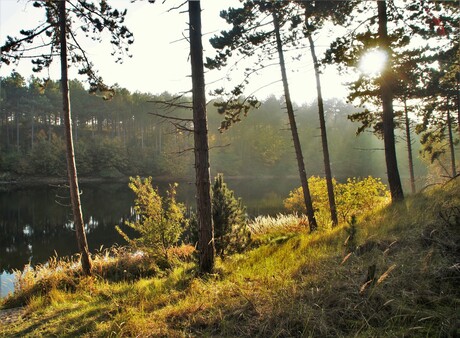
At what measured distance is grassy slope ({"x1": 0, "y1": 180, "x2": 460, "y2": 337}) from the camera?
9.42ft

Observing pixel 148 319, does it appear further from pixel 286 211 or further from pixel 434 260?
pixel 286 211

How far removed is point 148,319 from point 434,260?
332 cm

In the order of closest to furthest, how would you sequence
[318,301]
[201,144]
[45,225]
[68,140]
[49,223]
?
[318,301] → [201,144] → [68,140] → [45,225] → [49,223]

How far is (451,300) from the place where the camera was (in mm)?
2916

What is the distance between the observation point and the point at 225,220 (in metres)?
9.77

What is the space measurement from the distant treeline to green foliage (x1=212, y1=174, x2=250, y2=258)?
2958 centimetres

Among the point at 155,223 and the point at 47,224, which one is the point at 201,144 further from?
the point at 47,224

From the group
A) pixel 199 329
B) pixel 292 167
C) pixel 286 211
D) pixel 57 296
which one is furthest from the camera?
pixel 292 167

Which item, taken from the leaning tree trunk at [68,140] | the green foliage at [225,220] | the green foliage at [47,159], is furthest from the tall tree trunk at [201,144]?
the green foliage at [47,159]

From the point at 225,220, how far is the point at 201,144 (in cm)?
429

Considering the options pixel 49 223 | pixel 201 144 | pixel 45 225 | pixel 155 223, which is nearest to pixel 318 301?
pixel 201 144

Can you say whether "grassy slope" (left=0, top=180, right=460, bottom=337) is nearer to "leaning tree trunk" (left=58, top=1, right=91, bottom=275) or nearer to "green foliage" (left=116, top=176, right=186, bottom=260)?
"leaning tree trunk" (left=58, top=1, right=91, bottom=275)

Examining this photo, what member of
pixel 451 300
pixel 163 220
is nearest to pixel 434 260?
pixel 451 300

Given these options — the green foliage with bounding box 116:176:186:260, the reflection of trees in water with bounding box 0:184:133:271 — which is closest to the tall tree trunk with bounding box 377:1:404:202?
the green foliage with bounding box 116:176:186:260
